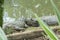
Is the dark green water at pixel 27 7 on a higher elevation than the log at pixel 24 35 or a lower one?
higher

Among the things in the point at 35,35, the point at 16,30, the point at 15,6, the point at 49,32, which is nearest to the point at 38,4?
the point at 15,6

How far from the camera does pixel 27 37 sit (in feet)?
11.7

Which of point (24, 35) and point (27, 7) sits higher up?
point (27, 7)

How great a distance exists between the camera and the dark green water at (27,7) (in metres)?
6.11

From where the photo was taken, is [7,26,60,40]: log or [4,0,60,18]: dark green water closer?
[7,26,60,40]: log

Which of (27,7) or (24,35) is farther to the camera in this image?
(27,7)

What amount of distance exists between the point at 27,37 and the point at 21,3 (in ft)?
11.7

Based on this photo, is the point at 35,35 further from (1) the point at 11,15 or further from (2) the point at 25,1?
(2) the point at 25,1

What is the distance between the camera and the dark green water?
Answer: 240 inches

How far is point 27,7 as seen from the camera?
6.64 meters

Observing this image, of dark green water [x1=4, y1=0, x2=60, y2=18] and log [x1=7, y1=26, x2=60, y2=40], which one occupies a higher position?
dark green water [x1=4, y1=0, x2=60, y2=18]

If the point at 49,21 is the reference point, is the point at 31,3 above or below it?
above

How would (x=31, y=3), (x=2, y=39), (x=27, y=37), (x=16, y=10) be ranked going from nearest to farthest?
(x=2, y=39) < (x=27, y=37) < (x=16, y=10) < (x=31, y=3)

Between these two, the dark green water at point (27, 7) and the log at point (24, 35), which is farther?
the dark green water at point (27, 7)
